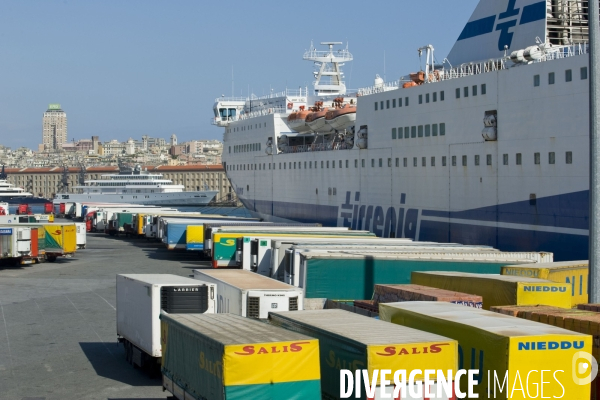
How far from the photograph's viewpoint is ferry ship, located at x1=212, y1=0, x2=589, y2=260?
29516 millimetres

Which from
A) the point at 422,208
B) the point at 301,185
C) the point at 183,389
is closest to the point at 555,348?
the point at 183,389

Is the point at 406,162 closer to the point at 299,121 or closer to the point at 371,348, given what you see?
the point at 299,121

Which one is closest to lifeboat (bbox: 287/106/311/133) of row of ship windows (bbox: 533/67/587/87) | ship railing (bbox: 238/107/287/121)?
ship railing (bbox: 238/107/287/121)

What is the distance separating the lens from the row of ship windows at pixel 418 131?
3812 cm

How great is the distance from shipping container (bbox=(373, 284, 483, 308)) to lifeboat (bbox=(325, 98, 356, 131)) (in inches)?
1341

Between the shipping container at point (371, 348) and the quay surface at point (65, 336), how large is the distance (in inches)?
192

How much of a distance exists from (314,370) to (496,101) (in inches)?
998

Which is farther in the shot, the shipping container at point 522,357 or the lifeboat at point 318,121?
the lifeboat at point 318,121

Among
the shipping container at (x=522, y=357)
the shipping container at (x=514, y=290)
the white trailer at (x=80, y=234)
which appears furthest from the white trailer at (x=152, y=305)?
the white trailer at (x=80, y=234)

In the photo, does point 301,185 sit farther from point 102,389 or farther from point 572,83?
point 102,389

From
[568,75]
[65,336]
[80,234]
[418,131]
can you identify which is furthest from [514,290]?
[80,234]

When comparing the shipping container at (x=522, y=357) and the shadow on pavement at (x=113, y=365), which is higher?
the shipping container at (x=522, y=357)

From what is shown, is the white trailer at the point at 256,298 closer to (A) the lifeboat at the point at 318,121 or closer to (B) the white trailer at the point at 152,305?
(B) the white trailer at the point at 152,305

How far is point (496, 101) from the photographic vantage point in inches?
1335
